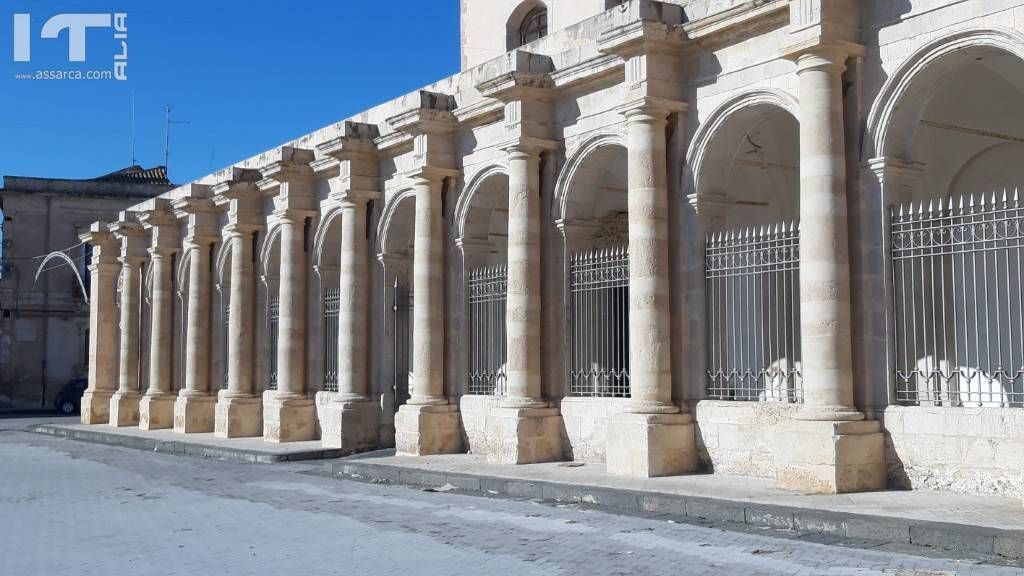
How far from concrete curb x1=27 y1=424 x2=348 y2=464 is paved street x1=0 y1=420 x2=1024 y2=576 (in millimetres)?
3029

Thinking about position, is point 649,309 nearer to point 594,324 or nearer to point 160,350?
point 594,324

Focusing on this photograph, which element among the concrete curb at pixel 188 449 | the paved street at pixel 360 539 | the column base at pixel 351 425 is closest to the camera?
the paved street at pixel 360 539

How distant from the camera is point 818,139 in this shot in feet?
32.8

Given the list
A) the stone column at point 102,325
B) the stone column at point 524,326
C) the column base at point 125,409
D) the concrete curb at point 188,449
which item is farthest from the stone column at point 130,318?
the stone column at point 524,326

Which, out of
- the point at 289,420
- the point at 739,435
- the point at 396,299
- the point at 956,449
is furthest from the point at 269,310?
the point at 956,449

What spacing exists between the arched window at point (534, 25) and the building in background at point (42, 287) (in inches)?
932

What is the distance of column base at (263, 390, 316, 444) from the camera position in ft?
59.2

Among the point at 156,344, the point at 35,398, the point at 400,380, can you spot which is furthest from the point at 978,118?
the point at 35,398

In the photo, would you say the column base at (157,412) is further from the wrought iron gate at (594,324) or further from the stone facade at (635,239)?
the wrought iron gate at (594,324)

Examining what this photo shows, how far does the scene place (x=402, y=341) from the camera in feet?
57.7

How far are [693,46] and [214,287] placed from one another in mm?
13476

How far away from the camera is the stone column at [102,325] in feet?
85.5

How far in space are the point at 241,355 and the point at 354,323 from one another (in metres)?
3.82

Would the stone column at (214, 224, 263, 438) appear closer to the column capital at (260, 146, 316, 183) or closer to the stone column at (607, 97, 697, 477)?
the column capital at (260, 146, 316, 183)
